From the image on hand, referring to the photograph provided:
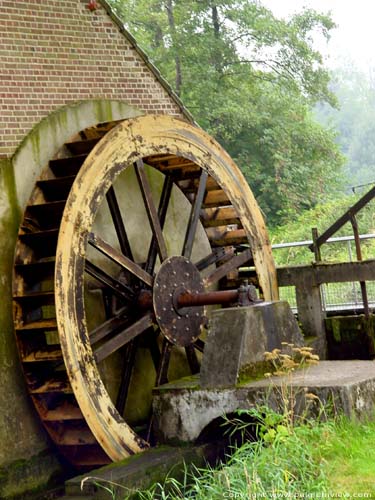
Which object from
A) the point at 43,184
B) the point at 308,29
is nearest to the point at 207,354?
the point at 43,184

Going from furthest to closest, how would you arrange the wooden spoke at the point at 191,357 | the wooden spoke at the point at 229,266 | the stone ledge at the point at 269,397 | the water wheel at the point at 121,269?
1. the wooden spoke at the point at 229,266
2. the wooden spoke at the point at 191,357
3. the water wheel at the point at 121,269
4. the stone ledge at the point at 269,397

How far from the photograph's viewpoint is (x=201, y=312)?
9906 mm

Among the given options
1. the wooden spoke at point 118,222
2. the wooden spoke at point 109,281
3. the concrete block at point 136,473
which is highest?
the wooden spoke at point 118,222

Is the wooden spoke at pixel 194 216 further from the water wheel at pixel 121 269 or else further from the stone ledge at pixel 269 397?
the stone ledge at pixel 269 397

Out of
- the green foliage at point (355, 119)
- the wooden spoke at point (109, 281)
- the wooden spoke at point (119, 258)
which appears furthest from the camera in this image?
the green foliage at point (355, 119)

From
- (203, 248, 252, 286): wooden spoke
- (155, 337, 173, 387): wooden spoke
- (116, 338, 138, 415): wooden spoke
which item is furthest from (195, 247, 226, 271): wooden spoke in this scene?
(116, 338, 138, 415): wooden spoke

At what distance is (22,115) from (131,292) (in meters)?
1.98

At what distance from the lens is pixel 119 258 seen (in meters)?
8.74

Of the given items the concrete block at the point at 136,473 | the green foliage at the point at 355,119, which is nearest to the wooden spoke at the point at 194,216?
the concrete block at the point at 136,473

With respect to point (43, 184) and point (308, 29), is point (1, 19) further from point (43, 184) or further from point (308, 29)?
point (308, 29)

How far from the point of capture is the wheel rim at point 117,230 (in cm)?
786

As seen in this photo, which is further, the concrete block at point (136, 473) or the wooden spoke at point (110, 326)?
the wooden spoke at point (110, 326)

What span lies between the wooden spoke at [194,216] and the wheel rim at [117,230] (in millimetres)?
11

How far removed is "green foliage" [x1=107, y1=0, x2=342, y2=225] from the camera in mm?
24234
